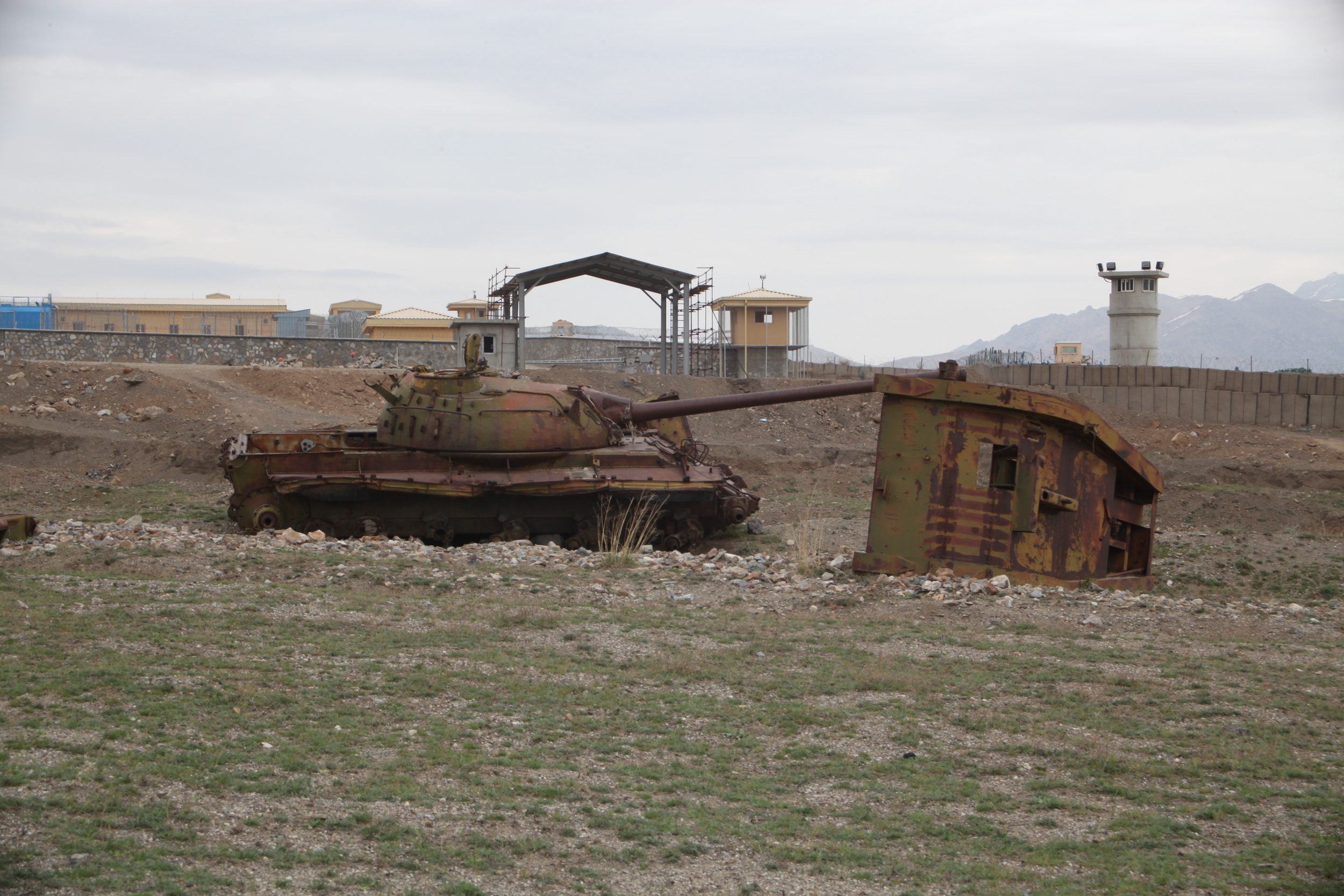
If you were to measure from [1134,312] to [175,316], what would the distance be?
40067 millimetres

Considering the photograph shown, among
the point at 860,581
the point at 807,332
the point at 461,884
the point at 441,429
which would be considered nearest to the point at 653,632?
the point at 860,581

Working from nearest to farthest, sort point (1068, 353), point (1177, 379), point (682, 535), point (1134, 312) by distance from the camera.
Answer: point (682, 535) < point (1177, 379) < point (1134, 312) < point (1068, 353)

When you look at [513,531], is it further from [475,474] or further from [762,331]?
[762,331]

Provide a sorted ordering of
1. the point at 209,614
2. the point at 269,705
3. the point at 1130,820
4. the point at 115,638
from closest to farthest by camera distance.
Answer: the point at 1130,820 → the point at 269,705 → the point at 115,638 → the point at 209,614

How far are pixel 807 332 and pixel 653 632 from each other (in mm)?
35653

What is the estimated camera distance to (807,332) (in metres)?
44.1

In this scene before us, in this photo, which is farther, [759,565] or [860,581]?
[759,565]

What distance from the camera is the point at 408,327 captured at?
156 feet

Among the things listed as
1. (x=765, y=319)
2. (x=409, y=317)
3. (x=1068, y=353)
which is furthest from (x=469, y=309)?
(x=1068, y=353)

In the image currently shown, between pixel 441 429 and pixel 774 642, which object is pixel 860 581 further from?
pixel 441 429

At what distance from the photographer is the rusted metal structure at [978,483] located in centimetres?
1155

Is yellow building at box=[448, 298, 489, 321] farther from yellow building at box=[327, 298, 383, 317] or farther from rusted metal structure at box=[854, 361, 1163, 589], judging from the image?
rusted metal structure at box=[854, 361, 1163, 589]

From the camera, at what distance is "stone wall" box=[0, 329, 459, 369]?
31938mm

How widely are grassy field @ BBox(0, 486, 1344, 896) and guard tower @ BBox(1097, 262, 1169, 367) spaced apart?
103 feet
